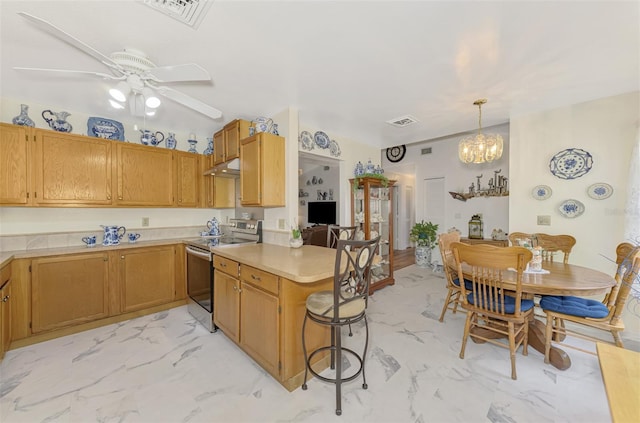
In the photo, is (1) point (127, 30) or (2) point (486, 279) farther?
(2) point (486, 279)

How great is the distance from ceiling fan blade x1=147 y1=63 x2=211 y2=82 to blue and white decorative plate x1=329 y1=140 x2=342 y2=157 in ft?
7.24

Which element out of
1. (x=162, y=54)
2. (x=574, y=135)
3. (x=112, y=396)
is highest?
(x=162, y=54)

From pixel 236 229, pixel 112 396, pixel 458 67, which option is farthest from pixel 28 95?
pixel 458 67

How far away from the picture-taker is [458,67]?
2.04 meters

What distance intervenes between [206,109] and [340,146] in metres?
2.17

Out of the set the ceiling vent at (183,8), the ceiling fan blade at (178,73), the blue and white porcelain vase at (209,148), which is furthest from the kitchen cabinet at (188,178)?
the ceiling vent at (183,8)

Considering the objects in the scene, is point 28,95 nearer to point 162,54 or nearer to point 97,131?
point 97,131

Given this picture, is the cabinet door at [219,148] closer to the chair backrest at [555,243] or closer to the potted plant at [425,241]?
the chair backrest at [555,243]

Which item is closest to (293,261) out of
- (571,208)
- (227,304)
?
(227,304)

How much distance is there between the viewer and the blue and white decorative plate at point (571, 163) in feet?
8.90

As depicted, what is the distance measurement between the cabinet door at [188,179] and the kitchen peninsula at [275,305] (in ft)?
5.25

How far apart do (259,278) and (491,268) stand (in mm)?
1817

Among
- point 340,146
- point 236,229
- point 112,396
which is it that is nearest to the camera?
point 112,396

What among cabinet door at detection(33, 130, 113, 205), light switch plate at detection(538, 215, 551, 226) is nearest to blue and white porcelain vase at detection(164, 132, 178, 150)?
cabinet door at detection(33, 130, 113, 205)
